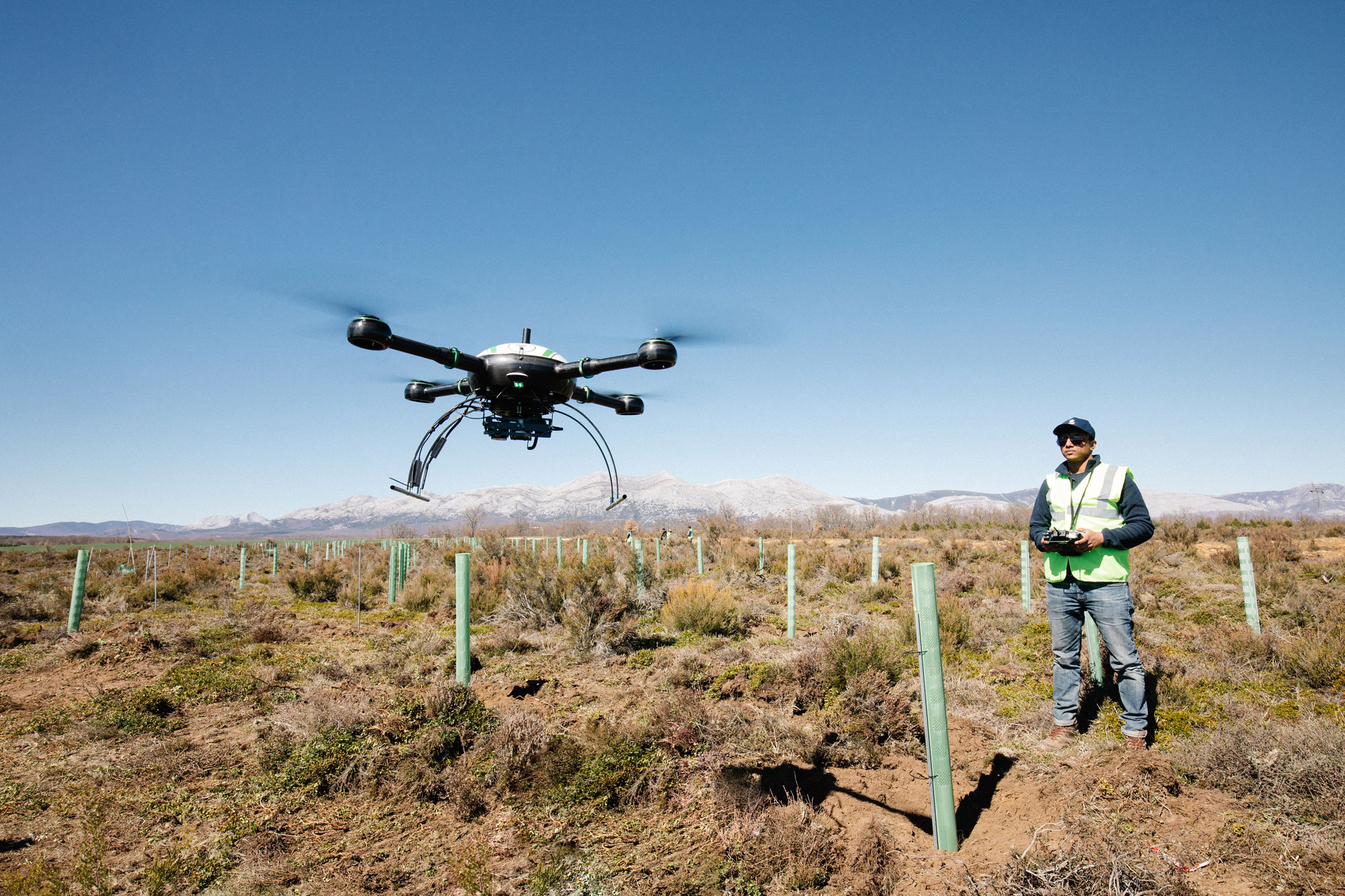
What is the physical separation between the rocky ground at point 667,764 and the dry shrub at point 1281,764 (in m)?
0.02

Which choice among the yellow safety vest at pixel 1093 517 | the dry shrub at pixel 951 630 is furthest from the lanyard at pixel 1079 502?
the dry shrub at pixel 951 630

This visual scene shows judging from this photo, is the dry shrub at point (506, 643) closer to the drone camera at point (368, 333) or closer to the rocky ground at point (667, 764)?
the rocky ground at point (667, 764)

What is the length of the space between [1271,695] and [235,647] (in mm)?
13280

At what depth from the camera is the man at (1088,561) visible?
413 centimetres

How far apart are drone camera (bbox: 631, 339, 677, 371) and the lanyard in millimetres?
3128

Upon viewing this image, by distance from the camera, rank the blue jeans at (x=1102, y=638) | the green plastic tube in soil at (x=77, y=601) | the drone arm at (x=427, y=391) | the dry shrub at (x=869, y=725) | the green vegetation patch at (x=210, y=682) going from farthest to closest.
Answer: the green plastic tube in soil at (x=77, y=601)
the green vegetation patch at (x=210, y=682)
the drone arm at (x=427, y=391)
the dry shrub at (x=869, y=725)
the blue jeans at (x=1102, y=638)

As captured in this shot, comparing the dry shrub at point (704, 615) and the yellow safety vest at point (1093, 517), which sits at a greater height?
the yellow safety vest at point (1093, 517)

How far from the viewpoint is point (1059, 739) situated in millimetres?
4590

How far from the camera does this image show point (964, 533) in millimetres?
36375

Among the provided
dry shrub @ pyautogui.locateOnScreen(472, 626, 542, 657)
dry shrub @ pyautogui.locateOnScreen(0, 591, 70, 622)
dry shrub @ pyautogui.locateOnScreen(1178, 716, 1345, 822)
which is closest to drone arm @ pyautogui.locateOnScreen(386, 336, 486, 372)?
dry shrub @ pyautogui.locateOnScreen(472, 626, 542, 657)

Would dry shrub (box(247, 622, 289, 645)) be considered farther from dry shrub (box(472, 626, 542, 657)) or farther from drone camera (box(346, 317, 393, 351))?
drone camera (box(346, 317, 393, 351))

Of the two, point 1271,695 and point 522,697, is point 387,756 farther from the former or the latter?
point 1271,695

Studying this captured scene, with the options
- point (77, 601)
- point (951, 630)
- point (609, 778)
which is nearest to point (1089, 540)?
point (609, 778)

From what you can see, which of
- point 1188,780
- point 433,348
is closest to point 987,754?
point 1188,780
